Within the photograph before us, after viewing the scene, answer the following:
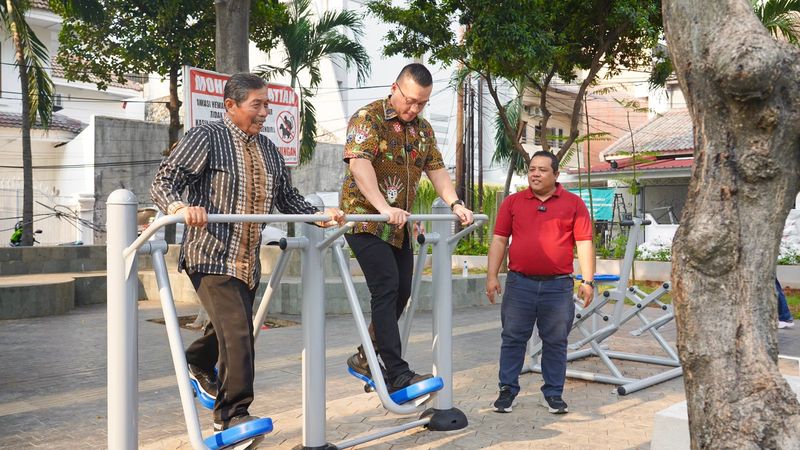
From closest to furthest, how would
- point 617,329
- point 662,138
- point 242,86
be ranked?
point 242,86 → point 617,329 → point 662,138

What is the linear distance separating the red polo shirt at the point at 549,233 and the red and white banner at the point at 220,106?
278cm

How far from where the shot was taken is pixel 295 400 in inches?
219

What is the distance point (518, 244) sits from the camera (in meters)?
5.14

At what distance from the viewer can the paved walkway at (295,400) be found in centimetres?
440

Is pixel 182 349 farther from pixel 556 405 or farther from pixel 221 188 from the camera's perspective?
pixel 556 405

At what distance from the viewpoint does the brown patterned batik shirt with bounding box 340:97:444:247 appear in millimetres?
4227

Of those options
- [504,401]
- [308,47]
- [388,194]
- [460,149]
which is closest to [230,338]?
[388,194]

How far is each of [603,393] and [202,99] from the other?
4.51 m

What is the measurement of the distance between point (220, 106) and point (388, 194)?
13.3 ft

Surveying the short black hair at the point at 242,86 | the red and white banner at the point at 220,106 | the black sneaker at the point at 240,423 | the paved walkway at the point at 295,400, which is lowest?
the paved walkway at the point at 295,400

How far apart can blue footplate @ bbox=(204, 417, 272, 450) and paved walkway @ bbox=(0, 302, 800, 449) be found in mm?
1011

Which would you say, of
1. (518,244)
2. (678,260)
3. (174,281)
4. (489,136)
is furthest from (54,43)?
(678,260)

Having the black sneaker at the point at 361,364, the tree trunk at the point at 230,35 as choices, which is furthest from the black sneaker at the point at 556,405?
the tree trunk at the point at 230,35

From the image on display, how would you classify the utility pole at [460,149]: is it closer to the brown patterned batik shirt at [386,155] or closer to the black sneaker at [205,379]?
the brown patterned batik shirt at [386,155]
